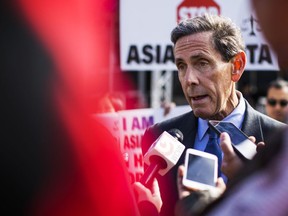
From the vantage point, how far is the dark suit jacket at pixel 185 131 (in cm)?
315

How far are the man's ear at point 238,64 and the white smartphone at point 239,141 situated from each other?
2.28ft

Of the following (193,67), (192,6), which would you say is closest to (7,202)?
(193,67)

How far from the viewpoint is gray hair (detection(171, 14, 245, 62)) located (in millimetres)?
3324

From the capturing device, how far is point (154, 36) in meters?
5.45

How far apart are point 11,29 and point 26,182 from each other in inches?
13.0

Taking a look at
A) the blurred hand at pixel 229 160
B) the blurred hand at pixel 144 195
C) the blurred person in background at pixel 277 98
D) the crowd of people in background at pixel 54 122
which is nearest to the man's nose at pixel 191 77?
the blurred hand at pixel 144 195

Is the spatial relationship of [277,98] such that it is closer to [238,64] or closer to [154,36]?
[154,36]

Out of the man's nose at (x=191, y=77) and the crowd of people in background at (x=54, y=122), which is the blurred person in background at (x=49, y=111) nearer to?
the crowd of people in background at (x=54, y=122)

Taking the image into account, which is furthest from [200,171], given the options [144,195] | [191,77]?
[191,77]

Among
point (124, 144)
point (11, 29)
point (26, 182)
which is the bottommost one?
point (124, 144)

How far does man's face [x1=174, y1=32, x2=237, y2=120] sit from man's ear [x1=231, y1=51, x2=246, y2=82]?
0.04m

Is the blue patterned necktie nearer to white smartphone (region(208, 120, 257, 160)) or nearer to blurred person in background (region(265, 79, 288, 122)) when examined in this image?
white smartphone (region(208, 120, 257, 160))

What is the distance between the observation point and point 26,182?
1.38m

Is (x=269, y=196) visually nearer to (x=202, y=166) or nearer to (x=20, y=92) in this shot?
(x=20, y=92)
